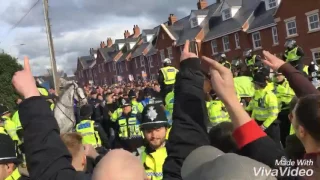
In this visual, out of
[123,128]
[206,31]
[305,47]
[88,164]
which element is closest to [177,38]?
[206,31]

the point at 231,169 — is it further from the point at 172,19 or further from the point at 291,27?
the point at 172,19

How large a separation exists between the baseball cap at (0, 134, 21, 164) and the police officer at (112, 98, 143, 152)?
633cm

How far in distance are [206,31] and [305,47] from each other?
49.5 ft

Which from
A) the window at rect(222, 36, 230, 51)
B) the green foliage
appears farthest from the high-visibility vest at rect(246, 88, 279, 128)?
the window at rect(222, 36, 230, 51)

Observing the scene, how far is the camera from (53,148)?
1.99 metres

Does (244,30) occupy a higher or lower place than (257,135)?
higher

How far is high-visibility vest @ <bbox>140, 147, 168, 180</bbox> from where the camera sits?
3.91 meters

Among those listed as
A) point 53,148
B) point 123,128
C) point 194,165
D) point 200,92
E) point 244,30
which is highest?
point 244,30

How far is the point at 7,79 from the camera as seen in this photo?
2581 cm

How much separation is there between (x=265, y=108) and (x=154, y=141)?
367cm

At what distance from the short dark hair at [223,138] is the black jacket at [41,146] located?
3.14ft

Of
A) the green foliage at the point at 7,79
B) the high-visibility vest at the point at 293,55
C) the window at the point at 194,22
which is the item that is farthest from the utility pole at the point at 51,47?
the window at the point at 194,22

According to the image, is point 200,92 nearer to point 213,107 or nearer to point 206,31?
point 213,107

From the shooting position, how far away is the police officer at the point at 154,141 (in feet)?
13.0
